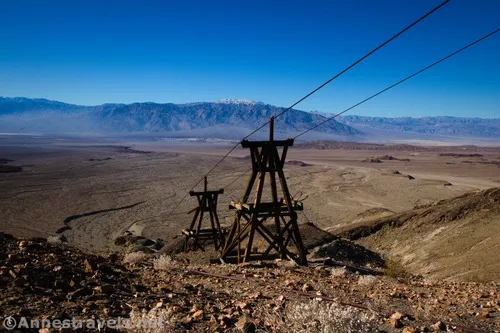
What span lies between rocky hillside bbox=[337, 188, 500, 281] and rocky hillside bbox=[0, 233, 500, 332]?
477 cm

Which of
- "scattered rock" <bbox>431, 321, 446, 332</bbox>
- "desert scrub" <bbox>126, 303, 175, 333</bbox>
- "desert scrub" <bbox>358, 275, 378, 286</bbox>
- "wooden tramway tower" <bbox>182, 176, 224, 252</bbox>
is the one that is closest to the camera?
"desert scrub" <bbox>126, 303, 175, 333</bbox>

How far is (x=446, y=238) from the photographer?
17.4 m

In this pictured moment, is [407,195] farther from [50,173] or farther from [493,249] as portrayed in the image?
[50,173]

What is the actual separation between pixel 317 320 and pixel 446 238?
47.9ft

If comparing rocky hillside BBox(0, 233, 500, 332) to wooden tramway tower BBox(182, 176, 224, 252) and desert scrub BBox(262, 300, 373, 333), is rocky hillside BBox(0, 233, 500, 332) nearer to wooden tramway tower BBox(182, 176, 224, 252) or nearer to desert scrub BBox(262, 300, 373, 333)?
desert scrub BBox(262, 300, 373, 333)

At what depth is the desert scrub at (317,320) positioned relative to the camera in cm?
470

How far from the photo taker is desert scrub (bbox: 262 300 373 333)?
470 cm

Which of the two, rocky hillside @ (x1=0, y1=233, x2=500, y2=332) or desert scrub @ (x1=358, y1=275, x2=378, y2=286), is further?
desert scrub @ (x1=358, y1=275, x2=378, y2=286)

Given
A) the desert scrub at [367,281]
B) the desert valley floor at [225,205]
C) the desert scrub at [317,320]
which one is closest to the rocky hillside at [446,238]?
the desert valley floor at [225,205]

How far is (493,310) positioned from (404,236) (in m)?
14.9

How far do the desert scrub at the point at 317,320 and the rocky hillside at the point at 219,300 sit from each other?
0.01 metres

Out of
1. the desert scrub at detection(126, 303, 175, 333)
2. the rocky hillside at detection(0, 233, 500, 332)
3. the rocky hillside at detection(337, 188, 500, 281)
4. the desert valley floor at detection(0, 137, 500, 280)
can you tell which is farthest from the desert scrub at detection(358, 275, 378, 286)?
the desert valley floor at detection(0, 137, 500, 280)

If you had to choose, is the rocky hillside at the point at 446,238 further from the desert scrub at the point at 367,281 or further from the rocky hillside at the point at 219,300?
the rocky hillside at the point at 219,300

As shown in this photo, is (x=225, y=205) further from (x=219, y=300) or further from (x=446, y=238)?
(x=219, y=300)
